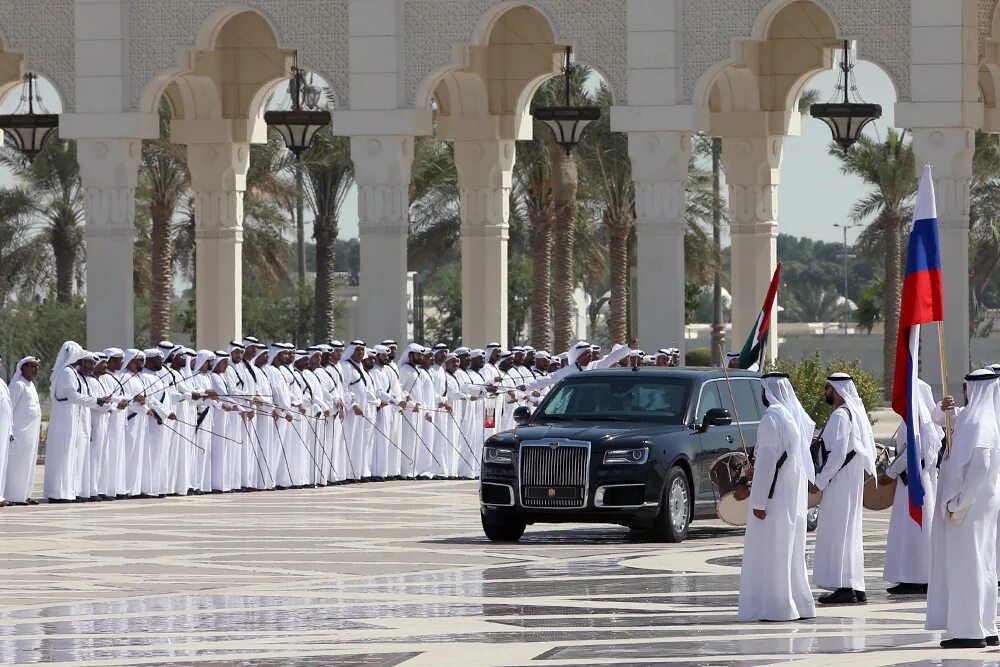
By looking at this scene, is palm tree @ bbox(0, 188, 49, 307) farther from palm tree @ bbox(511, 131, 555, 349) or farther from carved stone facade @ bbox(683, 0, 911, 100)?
carved stone facade @ bbox(683, 0, 911, 100)

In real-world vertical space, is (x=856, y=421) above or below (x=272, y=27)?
below

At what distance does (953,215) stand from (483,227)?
8453 millimetres

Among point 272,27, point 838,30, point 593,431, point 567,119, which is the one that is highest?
point 272,27

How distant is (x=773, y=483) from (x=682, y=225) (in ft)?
53.6

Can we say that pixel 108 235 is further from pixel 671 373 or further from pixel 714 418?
pixel 714 418

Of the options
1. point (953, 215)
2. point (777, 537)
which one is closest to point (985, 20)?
point (953, 215)

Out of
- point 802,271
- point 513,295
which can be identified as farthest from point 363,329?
point 802,271

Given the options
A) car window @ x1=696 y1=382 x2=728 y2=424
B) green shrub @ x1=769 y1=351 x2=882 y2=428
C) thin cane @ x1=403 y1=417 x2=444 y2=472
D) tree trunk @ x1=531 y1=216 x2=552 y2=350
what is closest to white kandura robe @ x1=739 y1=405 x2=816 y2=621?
car window @ x1=696 y1=382 x2=728 y2=424

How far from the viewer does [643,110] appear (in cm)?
3027

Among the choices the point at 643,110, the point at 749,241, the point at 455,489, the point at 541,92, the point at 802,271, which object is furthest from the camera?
the point at 802,271

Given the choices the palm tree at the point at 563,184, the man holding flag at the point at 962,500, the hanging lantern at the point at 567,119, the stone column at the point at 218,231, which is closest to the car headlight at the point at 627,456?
the man holding flag at the point at 962,500

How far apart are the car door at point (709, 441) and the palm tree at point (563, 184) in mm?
22818

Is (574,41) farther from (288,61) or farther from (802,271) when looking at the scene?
(802,271)

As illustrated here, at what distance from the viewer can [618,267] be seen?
156 feet
